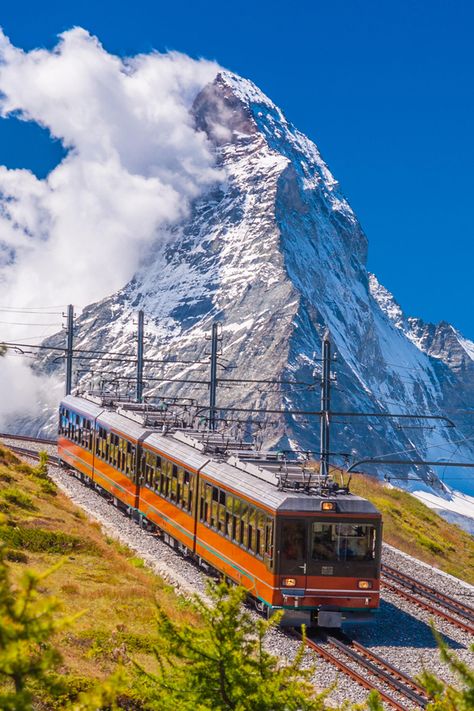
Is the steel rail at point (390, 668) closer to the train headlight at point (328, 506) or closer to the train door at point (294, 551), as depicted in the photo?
the train door at point (294, 551)

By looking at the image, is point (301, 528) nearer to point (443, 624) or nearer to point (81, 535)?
point (443, 624)

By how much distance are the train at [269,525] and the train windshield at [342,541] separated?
21mm

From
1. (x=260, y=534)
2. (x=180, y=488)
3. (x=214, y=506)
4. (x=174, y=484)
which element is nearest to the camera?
(x=260, y=534)

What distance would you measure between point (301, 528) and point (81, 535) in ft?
24.9

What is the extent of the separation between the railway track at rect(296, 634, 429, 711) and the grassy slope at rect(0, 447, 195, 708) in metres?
2.87

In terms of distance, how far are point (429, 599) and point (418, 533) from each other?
1591cm

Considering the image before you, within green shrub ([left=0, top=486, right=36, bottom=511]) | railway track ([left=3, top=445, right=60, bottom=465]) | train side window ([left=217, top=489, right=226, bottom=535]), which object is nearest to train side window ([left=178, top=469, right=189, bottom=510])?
train side window ([left=217, top=489, right=226, bottom=535])

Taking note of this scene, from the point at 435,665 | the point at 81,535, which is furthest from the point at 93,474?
the point at 435,665

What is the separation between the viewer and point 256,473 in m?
20.8

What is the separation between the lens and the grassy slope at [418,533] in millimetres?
34312

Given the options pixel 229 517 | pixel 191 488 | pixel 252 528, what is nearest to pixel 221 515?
pixel 229 517

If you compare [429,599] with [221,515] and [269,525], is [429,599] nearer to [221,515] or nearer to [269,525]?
[221,515]

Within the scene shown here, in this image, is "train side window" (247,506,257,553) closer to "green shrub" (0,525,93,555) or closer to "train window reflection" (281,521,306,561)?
"train window reflection" (281,521,306,561)

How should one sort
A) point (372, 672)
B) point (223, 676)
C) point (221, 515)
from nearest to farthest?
point (223, 676)
point (372, 672)
point (221, 515)
